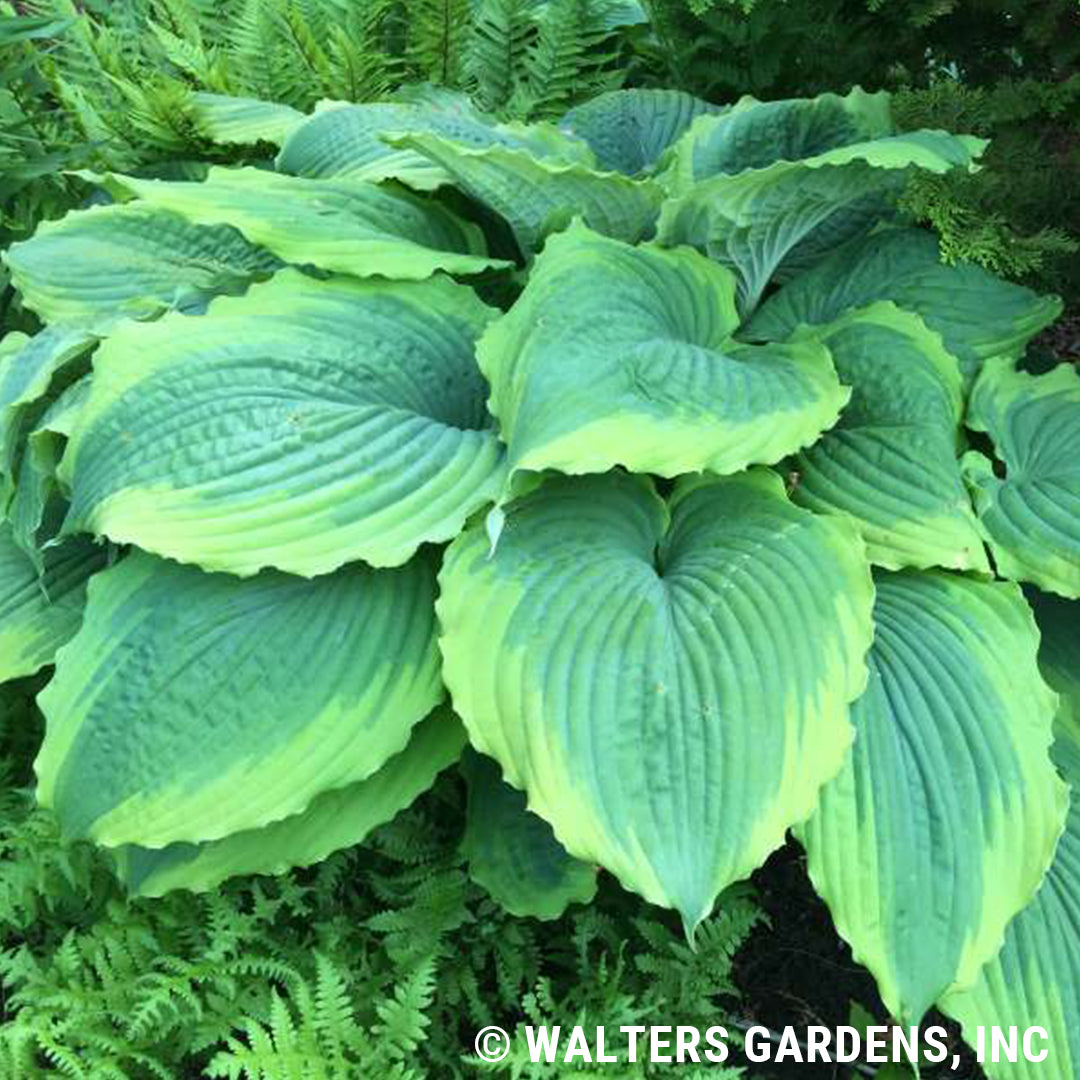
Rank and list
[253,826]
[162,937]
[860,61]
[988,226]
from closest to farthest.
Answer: [253,826], [162,937], [988,226], [860,61]

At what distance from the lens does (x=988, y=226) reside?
1793mm

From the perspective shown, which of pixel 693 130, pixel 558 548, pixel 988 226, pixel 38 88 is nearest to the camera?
pixel 558 548

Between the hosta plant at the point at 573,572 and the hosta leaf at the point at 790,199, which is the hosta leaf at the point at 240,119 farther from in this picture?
the hosta leaf at the point at 790,199

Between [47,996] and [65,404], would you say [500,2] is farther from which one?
[47,996]

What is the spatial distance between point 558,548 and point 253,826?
0.51 metres

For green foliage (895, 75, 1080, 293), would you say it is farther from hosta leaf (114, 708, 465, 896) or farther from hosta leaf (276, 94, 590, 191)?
hosta leaf (114, 708, 465, 896)

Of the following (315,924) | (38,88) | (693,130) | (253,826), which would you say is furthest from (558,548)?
(38,88)

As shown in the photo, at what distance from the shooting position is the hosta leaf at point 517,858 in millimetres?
1600

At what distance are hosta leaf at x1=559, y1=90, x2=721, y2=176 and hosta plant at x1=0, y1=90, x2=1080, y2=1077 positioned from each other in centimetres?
51

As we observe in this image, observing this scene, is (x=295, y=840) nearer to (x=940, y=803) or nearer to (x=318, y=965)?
(x=318, y=965)

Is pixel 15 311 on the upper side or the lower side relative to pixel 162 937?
upper

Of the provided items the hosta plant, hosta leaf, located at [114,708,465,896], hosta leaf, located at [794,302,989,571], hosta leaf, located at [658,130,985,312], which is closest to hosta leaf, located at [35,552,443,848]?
the hosta plant

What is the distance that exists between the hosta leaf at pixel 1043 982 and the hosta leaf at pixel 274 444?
2.90ft

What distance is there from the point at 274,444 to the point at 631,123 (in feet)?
4.10
